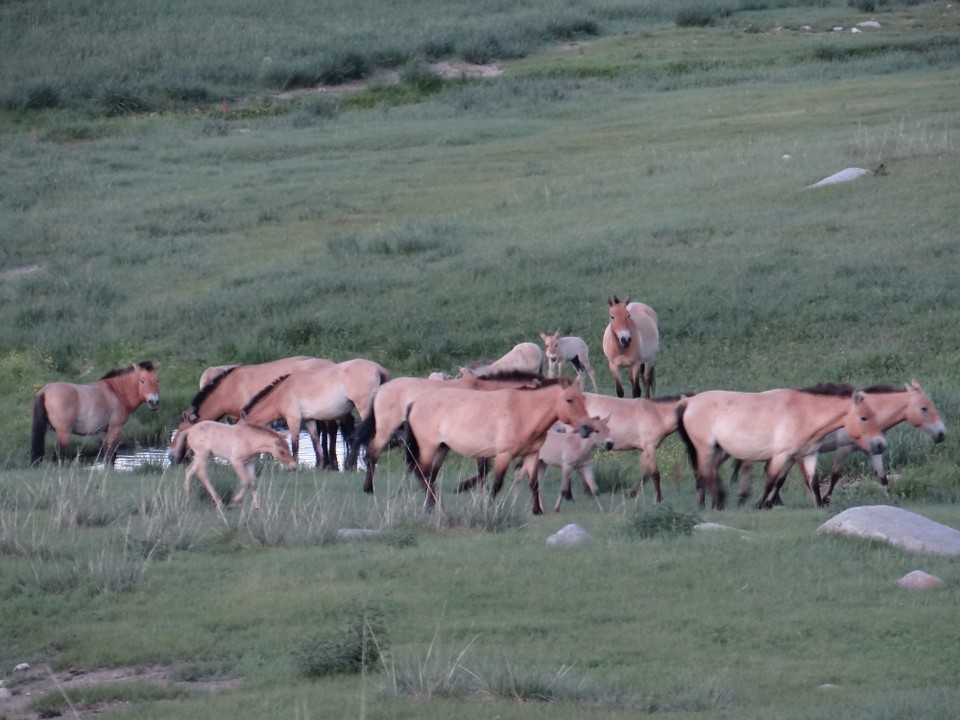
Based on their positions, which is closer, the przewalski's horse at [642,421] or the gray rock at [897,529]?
the gray rock at [897,529]

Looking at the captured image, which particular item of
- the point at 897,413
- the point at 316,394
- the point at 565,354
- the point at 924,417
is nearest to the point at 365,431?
the point at 316,394

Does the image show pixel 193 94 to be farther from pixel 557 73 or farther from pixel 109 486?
pixel 109 486

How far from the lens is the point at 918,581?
927 cm

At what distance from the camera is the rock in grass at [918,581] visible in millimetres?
9227

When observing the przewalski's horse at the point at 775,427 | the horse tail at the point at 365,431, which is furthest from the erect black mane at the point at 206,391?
the przewalski's horse at the point at 775,427

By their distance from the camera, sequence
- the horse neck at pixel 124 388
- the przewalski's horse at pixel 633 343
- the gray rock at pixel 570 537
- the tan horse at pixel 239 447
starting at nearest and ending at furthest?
the gray rock at pixel 570 537 < the tan horse at pixel 239 447 < the horse neck at pixel 124 388 < the przewalski's horse at pixel 633 343

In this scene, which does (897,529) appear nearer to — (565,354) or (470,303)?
(565,354)

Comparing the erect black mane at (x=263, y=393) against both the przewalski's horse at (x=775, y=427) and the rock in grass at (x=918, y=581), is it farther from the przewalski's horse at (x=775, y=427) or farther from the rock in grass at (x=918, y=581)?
the rock in grass at (x=918, y=581)

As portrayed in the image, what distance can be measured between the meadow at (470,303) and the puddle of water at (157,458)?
0.41 meters

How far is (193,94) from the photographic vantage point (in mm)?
46719

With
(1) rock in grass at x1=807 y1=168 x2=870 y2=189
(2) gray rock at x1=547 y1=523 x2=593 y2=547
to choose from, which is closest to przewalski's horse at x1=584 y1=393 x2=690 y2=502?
(2) gray rock at x1=547 y1=523 x2=593 y2=547

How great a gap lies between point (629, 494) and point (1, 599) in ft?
21.3

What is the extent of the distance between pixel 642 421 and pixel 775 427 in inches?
55.8

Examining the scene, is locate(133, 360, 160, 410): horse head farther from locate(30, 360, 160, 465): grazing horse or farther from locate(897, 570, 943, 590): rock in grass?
locate(897, 570, 943, 590): rock in grass
